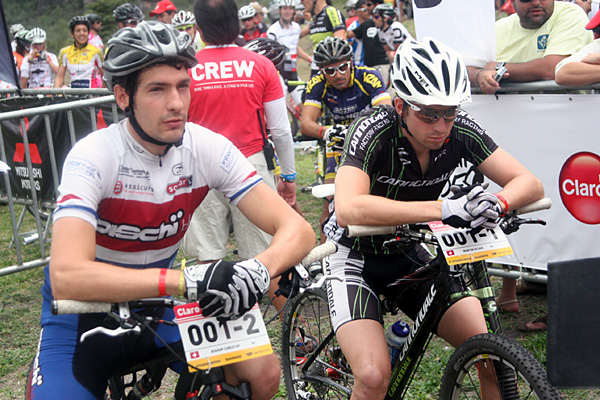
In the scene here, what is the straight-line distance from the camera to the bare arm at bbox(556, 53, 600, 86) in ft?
15.2

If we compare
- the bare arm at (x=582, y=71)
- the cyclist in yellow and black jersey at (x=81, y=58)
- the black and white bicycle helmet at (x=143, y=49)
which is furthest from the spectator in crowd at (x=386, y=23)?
the black and white bicycle helmet at (x=143, y=49)

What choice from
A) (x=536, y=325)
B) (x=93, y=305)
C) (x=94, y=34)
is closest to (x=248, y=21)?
(x=94, y=34)

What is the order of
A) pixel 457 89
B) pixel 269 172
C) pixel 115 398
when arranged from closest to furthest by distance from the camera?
1. pixel 115 398
2. pixel 457 89
3. pixel 269 172

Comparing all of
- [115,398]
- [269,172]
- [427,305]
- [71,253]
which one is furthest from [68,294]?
[269,172]

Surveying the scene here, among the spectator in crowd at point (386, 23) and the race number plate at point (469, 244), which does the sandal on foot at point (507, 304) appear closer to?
the race number plate at point (469, 244)

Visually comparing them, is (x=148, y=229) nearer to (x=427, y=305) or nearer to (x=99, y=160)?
(x=99, y=160)

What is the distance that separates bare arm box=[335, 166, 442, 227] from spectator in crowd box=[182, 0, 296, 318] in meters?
1.83

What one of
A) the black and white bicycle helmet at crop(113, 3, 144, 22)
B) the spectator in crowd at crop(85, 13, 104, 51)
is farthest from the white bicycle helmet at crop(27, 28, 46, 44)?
the black and white bicycle helmet at crop(113, 3, 144, 22)

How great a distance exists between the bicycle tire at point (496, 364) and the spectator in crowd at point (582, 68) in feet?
8.38

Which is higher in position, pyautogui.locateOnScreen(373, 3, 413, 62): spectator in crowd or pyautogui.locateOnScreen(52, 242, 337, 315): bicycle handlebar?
pyautogui.locateOnScreen(52, 242, 337, 315): bicycle handlebar

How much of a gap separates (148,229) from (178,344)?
49 centimetres

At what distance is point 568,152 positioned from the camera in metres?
4.91

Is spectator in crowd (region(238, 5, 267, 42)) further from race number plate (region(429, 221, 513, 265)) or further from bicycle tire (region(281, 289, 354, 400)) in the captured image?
race number plate (region(429, 221, 513, 265))

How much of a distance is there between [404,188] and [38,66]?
43.3 feet
